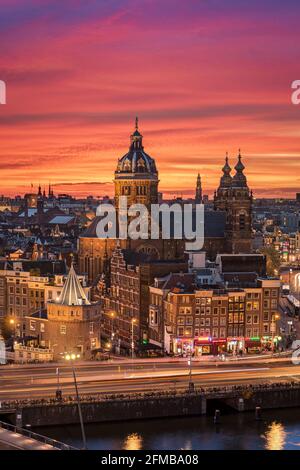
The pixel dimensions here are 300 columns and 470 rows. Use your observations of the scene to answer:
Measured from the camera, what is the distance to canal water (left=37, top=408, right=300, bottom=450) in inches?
2121

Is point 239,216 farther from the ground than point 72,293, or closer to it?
farther from the ground

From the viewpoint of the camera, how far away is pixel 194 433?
185 ft

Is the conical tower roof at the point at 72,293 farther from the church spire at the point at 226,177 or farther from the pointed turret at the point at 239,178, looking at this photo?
the church spire at the point at 226,177

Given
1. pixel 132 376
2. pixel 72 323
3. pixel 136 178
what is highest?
pixel 136 178

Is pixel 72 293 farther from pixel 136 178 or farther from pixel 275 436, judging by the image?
pixel 136 178

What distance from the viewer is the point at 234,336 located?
74.3m

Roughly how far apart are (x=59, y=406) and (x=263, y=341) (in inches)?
839

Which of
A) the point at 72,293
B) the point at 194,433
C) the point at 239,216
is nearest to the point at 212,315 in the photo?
the point at 72,293

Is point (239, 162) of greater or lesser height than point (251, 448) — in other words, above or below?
above

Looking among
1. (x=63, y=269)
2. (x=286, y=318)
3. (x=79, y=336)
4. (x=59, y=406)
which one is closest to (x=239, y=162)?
(x=286, y=318)

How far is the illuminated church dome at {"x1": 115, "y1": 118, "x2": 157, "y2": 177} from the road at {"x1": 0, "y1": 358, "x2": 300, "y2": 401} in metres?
29.2

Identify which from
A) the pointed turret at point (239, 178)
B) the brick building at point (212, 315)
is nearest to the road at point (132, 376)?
the brick building at point (212, 315)

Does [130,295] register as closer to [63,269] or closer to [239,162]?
[63,269]

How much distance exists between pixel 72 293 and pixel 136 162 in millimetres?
26290
